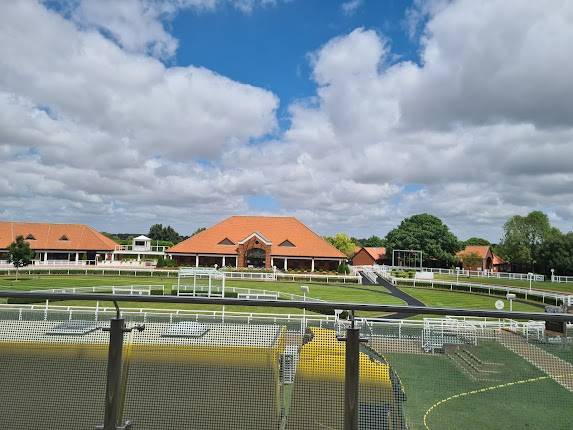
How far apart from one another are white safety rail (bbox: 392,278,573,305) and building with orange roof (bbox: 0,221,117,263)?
43.0 meters

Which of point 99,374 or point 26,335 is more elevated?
point 26,335

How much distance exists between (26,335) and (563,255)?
226 ft

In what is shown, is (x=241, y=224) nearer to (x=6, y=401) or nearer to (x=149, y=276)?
(x=149, y=276)

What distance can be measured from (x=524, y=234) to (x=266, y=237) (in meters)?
43.9

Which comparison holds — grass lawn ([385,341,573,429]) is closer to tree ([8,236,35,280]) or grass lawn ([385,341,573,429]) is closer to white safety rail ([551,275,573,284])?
tree ([8,236,35,280])

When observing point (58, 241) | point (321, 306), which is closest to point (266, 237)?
point (58, 241)

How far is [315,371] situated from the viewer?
2996 mm

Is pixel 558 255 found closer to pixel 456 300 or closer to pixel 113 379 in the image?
pixel 456 300

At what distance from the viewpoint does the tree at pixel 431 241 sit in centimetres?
7800

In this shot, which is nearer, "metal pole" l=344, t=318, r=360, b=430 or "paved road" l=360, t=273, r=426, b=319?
"metal pole" l=344, t=318, r=360, b=430

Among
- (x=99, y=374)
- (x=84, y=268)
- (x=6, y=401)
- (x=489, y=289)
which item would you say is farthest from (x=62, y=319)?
(x=84, y=268)

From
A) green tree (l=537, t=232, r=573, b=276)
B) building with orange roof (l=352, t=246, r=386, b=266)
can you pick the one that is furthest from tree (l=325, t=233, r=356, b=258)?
green tree (l=537, t=232, r=573, b=276)

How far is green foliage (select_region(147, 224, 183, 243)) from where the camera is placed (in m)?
125

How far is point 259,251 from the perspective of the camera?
61.4 m
